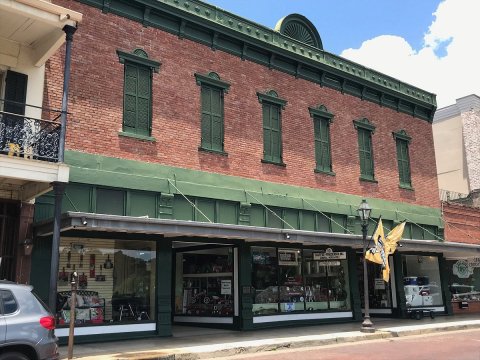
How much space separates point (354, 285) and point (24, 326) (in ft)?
46.2

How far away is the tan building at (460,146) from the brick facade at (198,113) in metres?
11.7

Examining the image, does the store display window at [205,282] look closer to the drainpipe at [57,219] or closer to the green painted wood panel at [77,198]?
the green painted wood panel at [77,198]

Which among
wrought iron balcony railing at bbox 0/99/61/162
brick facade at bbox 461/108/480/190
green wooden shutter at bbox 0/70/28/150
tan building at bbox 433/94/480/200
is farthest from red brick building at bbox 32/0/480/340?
tan building at bbox 433/94/480/200

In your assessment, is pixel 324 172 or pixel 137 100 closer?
pixel 137 100

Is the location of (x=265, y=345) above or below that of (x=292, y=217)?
below

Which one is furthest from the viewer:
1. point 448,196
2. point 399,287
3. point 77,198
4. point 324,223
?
point 448,196

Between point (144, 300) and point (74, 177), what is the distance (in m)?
3.89

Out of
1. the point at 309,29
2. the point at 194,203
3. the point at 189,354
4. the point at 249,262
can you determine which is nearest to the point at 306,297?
the point at 249,262

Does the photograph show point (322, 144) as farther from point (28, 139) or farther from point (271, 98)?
point (28, 139)

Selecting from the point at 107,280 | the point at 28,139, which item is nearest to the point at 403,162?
the point at 107,280

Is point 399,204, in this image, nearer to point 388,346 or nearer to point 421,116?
point 421,116

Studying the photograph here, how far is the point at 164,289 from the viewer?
46.6 ft

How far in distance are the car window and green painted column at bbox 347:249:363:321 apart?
13949mm

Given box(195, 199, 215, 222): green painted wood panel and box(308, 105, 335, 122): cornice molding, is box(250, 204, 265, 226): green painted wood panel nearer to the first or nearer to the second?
box(195, 199, 215, 222): green painted wood panel
